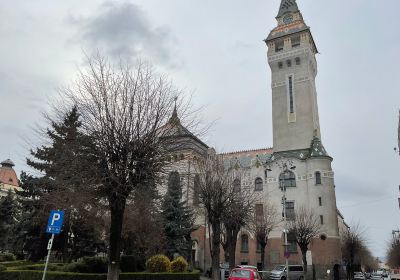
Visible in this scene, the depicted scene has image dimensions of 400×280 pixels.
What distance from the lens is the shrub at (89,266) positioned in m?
22.2

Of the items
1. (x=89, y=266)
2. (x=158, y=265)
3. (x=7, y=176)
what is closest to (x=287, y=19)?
(x=158, y=265)

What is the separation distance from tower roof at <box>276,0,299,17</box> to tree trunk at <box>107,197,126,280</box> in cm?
5258

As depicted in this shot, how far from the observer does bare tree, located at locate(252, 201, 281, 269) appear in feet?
133

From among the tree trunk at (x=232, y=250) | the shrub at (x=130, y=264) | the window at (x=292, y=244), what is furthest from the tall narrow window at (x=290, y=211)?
the shrub at (x=130, y=264)

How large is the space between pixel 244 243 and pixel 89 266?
106 feet

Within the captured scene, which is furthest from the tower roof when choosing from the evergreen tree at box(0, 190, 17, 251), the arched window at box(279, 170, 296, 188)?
the evergreen tree at box(0, 190, 17, 251)

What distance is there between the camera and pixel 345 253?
65312 mm

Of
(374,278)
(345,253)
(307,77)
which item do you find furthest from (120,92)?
(345,253)

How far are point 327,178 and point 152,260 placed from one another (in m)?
31.0

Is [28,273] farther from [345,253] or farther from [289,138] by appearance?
[345,253]

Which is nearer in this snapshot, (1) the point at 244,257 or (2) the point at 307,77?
(1) the point at 244,257

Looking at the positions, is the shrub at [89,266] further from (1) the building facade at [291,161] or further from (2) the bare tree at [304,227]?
(2) the bare tree at [304,227]

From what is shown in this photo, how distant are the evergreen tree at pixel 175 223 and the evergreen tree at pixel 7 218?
18858 mm

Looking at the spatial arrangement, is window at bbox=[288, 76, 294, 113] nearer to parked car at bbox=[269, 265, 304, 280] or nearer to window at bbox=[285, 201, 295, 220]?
window at bbox=[285, 201, 295, 220]
